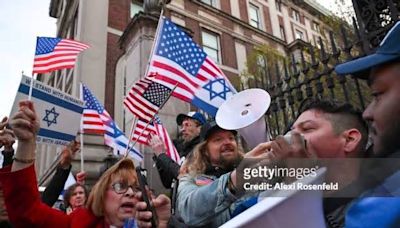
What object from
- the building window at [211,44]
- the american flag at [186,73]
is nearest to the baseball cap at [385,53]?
the american flag at [186,73]

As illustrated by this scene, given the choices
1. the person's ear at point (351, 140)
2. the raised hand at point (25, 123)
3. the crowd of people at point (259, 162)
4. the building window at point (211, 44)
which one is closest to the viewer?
the crowd of people at point (259, 162)

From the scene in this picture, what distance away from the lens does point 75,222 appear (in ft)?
7.88

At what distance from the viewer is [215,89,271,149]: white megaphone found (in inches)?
90.7

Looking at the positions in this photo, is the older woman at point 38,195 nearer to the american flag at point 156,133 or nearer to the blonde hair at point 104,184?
the blonde hair at point 104,184

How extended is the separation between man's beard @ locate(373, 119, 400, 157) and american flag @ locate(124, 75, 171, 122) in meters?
3.88

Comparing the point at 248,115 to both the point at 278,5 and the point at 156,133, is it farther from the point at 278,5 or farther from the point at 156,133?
the point at 278,5

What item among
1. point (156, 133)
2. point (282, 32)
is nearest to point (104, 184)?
point (156, 133)

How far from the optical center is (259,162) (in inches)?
58.9

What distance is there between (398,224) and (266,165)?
658 millimetres

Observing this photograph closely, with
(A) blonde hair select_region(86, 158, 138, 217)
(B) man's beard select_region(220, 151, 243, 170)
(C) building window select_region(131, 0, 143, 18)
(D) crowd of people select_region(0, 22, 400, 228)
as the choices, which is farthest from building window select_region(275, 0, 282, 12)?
(A) blonde hair select_region(86, 158, 138, 217)

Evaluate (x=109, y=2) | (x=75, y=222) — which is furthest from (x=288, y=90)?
(x=109, y=2)

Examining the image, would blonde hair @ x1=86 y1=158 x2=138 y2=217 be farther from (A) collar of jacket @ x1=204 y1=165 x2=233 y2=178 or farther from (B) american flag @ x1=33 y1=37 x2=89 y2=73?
(B) american flag @ x1=33 y1=37 x2=89 y2=73

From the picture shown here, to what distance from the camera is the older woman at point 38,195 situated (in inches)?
77.1

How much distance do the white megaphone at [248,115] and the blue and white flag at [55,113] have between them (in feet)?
8.09
